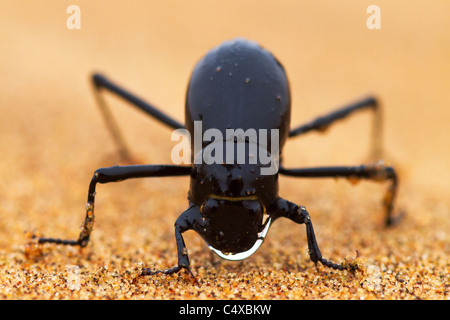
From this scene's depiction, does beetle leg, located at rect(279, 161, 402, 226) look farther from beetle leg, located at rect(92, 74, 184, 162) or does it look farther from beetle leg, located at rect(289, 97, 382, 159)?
beetle leg, located at rect(92, 74, 184, 162)

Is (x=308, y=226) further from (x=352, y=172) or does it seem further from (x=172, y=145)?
(x=172, y=145)

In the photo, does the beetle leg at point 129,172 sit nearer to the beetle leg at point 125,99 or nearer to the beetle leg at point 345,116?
the beetle leg at point 125,99

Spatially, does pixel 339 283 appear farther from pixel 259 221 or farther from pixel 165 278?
pixel 165 278

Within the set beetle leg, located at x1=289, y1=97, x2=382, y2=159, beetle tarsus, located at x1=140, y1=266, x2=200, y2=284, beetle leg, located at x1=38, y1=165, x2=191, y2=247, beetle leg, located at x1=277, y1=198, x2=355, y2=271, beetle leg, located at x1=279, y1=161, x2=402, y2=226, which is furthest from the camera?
beetle leg, located at x1=289, y1=97, x2=382, y2=159

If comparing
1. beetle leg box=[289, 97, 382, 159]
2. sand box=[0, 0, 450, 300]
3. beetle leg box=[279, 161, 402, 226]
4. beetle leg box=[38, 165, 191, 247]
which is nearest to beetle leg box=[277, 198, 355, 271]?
sand box=[0, 0, 450, 300]

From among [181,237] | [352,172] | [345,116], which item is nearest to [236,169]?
[181,237]

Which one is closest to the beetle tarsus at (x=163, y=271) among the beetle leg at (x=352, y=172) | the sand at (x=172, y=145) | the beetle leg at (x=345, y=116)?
the sand at (x=172, y=145)

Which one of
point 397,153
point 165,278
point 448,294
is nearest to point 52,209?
point 165,278
